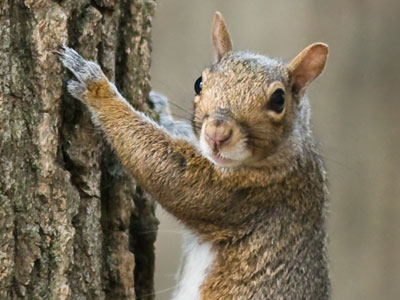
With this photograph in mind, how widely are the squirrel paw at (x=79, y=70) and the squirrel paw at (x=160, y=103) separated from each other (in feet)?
2.45

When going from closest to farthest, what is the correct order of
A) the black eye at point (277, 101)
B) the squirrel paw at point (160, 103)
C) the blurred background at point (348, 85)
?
the black eye at point (277, 101) → the squirrel paw at point (160, 103) → the blurred background at point (348, 85)

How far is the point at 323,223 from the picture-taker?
3131mm

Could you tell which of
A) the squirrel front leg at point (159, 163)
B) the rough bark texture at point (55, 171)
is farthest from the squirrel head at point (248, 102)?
the rough bark texture at point (55, 171)

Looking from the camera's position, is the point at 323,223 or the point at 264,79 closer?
the point at 264,79

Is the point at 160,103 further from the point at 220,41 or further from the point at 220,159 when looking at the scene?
the point at 220,159

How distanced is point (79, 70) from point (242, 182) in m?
0.69

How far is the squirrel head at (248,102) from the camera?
268cm

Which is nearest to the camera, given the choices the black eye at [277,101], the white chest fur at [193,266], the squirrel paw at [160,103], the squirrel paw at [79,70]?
the squirrel paw at [79,70]

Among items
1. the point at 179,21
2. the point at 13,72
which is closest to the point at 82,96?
the point at 13,72

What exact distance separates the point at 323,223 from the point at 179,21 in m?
2.46

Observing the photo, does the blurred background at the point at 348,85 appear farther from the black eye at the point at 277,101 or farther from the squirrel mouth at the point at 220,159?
the squirrel mouth at the point at 220,159

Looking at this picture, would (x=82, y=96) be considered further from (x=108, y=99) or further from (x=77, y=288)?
(x=77, y=288)

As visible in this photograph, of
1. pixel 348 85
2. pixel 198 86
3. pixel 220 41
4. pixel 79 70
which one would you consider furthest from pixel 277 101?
pixel 348 85

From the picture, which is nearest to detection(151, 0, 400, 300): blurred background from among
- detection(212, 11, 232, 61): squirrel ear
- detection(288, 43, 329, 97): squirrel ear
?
detection(212, 11, 232, 61): squirrel ear
